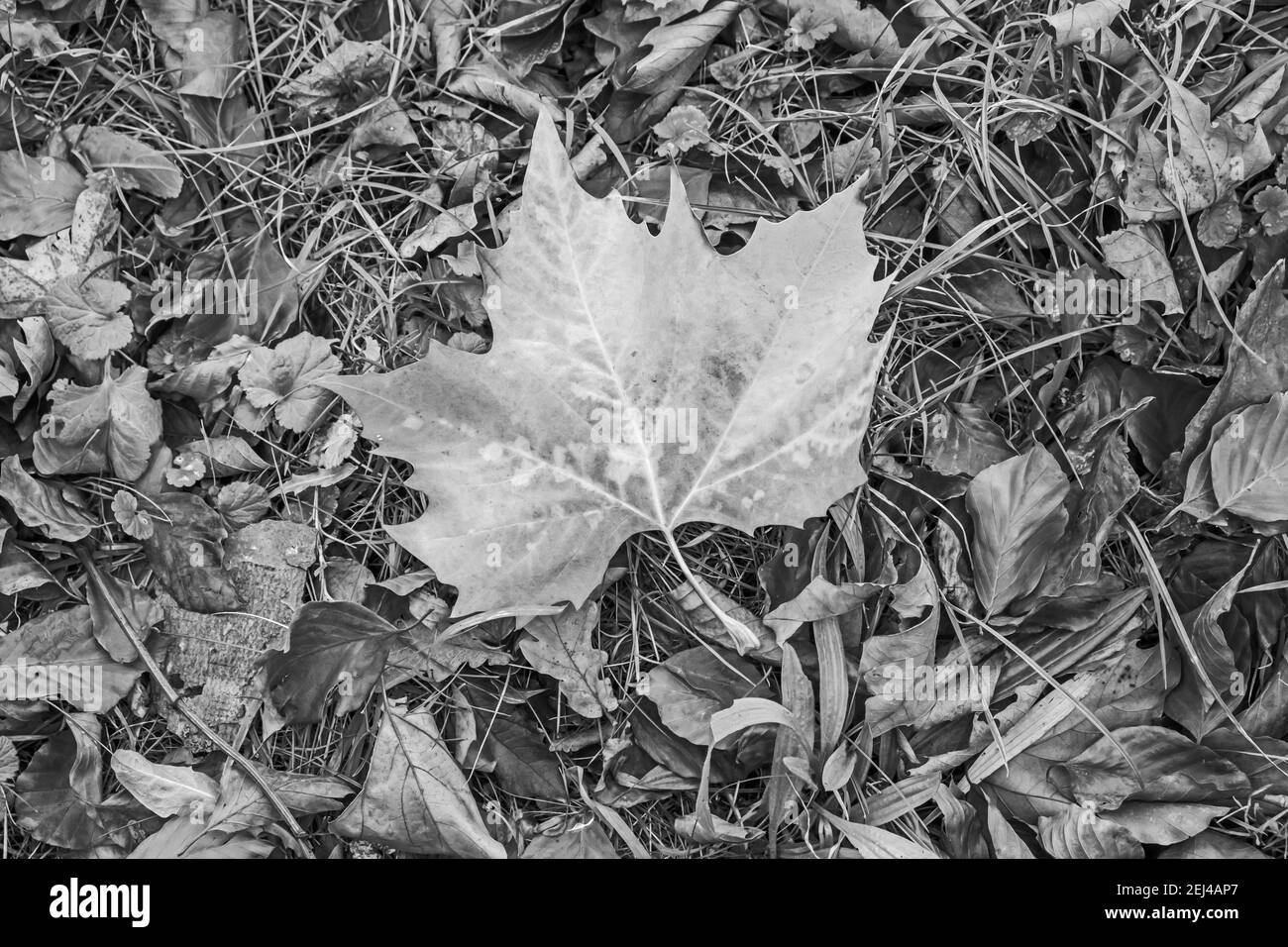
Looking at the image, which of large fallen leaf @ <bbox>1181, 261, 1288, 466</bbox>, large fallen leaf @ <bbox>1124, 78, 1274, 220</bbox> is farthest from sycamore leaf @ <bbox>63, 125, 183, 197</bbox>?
large fallen leaf @ <bbox>1181, 261, 1288, 466</bbox>

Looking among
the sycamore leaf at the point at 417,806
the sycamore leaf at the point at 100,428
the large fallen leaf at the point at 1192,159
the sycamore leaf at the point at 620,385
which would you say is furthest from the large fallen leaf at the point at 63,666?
the large fallen leaf at the point at 1192,159

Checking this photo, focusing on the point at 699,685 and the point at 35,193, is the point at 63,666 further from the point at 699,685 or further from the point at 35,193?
the point at 699,685

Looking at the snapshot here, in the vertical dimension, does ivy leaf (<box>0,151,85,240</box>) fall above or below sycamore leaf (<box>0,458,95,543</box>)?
above

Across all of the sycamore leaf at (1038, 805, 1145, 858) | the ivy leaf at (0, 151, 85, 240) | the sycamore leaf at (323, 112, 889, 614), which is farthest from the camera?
the ivy leaf at (0, 151, 85, 240)

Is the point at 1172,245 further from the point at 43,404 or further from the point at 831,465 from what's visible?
the point at 43,404

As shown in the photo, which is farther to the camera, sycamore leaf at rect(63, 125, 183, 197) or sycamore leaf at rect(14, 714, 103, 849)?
sycamore leaf at rect(63, 125, 183, 197)

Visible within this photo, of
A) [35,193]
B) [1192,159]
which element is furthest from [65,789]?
[1192,159]

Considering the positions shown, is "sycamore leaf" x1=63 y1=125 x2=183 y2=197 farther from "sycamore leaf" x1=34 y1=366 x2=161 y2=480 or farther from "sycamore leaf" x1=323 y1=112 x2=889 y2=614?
"sycamore leaf" x1=323 y1=112 x2=889 y2=614
